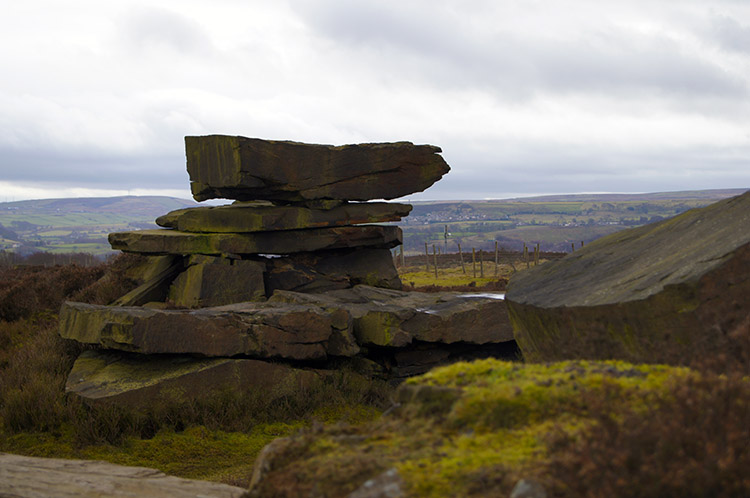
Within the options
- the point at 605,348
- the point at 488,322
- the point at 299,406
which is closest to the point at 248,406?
the point at 299,406

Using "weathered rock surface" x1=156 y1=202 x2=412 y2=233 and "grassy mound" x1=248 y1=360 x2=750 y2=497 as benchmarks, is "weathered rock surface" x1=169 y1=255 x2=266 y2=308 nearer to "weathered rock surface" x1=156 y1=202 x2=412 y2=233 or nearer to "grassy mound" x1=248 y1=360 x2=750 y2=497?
"weathered rock surface" x1=156 y1=202 x2=412 y2=233

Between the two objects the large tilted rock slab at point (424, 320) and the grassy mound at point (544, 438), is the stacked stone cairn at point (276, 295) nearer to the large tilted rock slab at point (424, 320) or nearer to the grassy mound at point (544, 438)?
the large tilted rock slab at point (424, 320)

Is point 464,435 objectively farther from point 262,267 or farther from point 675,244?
point 262,267

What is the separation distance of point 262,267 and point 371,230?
11.4 feet

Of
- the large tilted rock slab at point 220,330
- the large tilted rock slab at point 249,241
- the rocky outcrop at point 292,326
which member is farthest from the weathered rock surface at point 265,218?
the large tilted rock slab at point 220,330

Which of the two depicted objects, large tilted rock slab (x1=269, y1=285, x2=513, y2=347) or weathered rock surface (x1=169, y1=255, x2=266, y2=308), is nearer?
large tilted rock slab (x1=269, y1=285, x2=513, y2=347)

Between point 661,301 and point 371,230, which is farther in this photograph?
point 371,230

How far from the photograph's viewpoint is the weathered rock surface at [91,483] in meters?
6.05

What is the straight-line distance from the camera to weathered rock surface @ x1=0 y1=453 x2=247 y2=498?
238 inches

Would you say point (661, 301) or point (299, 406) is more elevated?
point (661, 301)

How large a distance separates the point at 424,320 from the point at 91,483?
8.09m

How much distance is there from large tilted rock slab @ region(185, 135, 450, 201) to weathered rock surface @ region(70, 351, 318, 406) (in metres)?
6.54

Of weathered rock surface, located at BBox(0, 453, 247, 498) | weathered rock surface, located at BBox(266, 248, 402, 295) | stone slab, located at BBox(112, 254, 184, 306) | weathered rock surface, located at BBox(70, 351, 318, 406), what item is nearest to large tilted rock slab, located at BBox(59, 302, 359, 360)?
weathered rock surface, located at BBox(70, 351, 318, 406)

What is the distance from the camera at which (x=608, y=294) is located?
18.6ft
